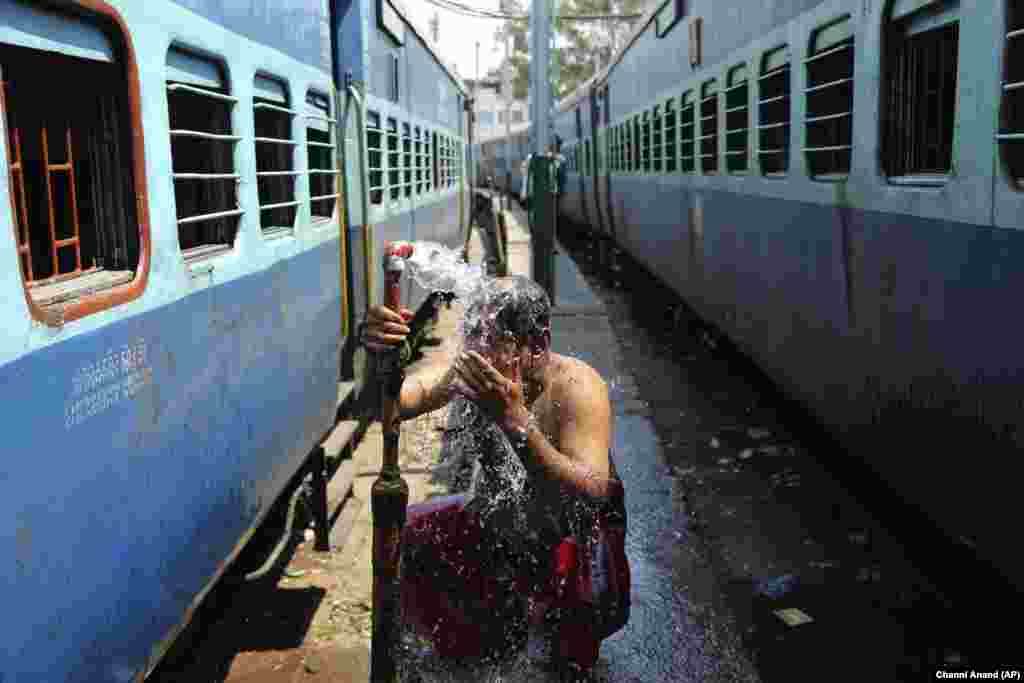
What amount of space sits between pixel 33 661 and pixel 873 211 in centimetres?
394

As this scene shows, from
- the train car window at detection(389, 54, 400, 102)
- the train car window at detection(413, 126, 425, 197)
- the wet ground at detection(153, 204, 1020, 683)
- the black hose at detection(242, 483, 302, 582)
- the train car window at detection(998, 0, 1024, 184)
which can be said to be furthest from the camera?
the train car window at detection(413, 126, 425, 197)

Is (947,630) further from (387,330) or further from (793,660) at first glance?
(387,330)

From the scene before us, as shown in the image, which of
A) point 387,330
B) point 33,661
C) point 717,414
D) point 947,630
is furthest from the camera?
point 717,414

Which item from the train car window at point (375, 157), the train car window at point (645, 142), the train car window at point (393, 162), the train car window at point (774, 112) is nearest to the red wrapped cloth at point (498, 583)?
the train car window at point (774, 112)

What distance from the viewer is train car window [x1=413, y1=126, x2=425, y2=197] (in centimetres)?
1063

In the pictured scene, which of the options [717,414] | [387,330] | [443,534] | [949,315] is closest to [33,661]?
[387,330]

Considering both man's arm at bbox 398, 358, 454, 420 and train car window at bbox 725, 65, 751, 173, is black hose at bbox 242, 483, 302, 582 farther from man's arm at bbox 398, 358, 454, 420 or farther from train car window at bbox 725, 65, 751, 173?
train car window at bbox 725, 65, 751, 173

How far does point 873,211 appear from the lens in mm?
4910

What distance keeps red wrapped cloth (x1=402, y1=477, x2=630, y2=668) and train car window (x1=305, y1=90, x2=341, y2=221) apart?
8.77 ft

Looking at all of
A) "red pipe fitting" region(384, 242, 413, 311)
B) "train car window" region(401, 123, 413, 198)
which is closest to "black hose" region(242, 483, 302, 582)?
"red pipe fitting" region(384, 242, 413, 311)

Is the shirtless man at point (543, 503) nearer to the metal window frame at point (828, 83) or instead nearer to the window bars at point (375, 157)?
the metal window frame at point (828, 83)

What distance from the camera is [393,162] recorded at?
895 cm

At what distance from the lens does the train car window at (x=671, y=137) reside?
1145cm

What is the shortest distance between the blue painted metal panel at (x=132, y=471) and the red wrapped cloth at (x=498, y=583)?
0.67 m
